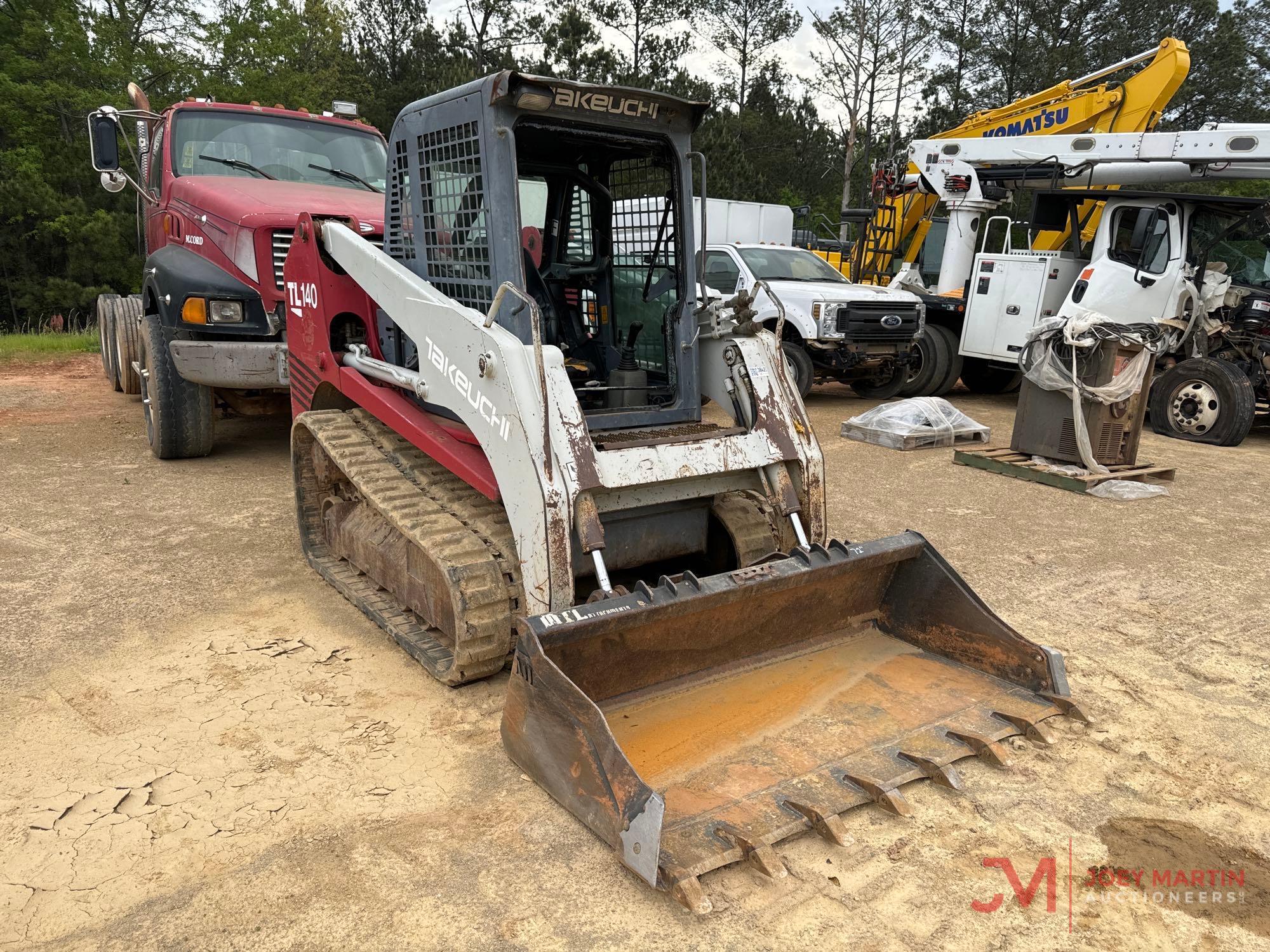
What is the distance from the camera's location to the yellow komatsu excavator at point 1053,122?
1127cm

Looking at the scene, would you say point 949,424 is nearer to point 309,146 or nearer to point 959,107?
point 309,146

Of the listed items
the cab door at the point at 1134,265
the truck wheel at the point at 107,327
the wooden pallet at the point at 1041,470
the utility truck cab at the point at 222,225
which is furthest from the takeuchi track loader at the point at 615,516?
the cab door at the point at 1134,265

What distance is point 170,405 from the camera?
22.3 ft

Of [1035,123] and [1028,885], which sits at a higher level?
[1035,123]

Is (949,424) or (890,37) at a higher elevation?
(890,37)

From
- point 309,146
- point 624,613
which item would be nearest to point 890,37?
point 309,146

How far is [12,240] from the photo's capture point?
2638 centimetres

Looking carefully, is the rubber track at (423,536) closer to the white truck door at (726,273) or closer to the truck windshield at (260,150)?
the truck windshield at (260,150)

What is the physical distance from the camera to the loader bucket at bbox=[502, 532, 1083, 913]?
267cm

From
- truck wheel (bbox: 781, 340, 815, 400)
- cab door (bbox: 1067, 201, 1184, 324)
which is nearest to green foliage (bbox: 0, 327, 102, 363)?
truck wheel (bbox: 781, 340, 815, 400)

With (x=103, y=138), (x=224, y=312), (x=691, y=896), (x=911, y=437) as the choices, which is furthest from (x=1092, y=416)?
(x=103, y=138)

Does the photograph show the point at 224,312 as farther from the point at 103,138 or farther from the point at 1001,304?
the point at 1001,304

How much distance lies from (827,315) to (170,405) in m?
6.56

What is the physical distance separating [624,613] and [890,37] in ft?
114
